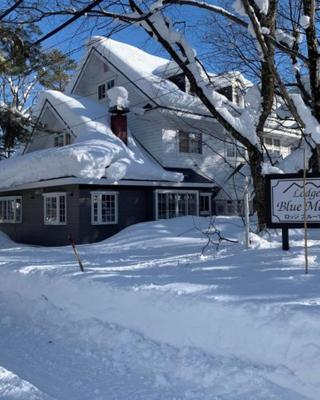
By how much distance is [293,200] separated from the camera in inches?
358

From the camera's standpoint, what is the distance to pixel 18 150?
27.6 m

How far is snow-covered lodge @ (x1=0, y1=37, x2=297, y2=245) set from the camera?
18.6 metres

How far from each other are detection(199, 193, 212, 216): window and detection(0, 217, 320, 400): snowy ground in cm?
1247

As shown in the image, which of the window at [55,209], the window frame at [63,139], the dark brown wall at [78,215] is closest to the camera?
the dark brown wall at [78,215]

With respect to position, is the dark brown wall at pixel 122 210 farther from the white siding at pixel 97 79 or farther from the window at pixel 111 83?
the window at pixel 111 83

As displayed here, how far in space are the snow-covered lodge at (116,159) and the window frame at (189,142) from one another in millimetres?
50

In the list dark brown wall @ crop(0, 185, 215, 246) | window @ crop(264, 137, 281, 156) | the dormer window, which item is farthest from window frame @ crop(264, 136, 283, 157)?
dark brown wall @ crop(0, 185, 215, 246)

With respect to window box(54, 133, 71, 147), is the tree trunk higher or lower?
lower

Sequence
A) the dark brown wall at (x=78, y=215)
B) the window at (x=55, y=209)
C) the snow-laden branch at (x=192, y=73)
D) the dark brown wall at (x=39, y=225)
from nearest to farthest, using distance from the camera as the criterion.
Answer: the snow-laden branch at (x=192, y=73) → the dark brown wall at (x=78, y=215) → the dark brown wall at (x=39, y=225) → the window at (x=55, y=209)

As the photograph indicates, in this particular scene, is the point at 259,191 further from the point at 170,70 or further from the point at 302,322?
the point at 170,70

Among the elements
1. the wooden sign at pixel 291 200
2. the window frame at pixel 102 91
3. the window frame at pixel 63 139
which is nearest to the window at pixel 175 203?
the window frame at pixel 63 139

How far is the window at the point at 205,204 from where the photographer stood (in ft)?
73.7

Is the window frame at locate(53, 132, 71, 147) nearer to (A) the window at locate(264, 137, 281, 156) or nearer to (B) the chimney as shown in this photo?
(B) the chimney

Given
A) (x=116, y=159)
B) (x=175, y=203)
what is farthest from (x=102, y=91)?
(x=175, y=203)
